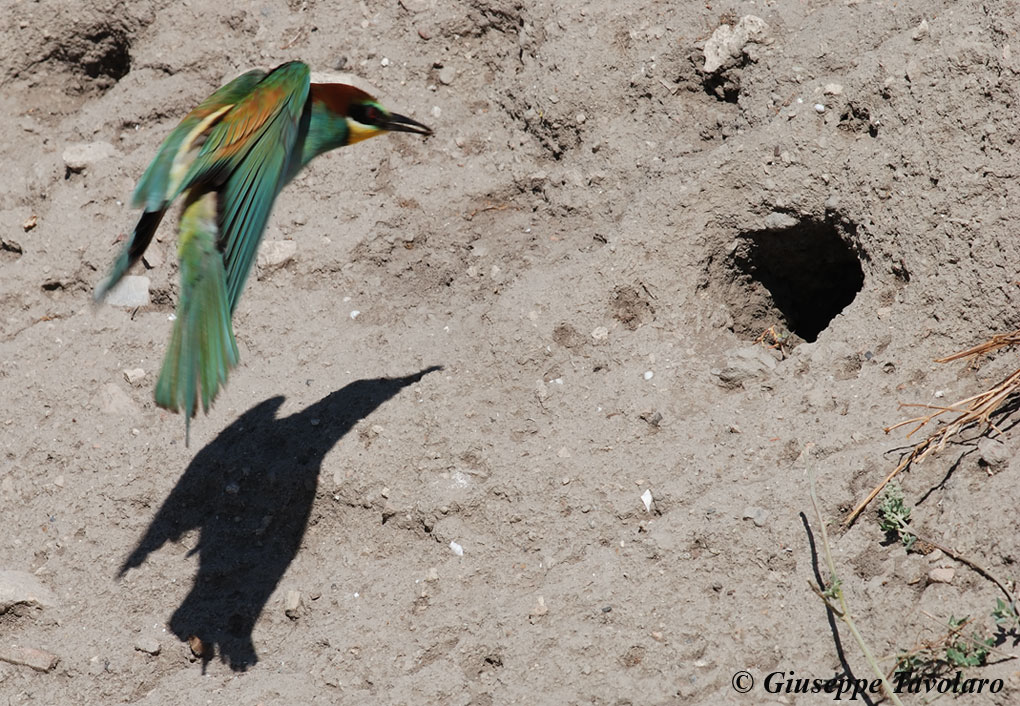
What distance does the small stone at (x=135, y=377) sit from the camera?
3.14 meters

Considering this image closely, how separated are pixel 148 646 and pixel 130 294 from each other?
114 cm

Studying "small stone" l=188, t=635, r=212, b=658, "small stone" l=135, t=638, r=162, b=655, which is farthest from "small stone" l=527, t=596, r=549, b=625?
"small stone" l=135, t=638, r=162, b=655

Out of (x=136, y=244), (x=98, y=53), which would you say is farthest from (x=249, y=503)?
(x=98, y=53)

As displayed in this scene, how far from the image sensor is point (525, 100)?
333 cm

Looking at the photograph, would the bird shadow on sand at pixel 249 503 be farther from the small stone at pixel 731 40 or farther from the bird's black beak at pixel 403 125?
the small stone at pixel 731 40

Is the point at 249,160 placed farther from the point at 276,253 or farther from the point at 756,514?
the point at 756,514

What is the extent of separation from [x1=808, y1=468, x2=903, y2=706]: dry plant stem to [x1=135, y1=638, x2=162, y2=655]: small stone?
1.59m

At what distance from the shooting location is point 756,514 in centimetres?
241

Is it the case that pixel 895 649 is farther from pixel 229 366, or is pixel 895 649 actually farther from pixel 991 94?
pixel 229 366

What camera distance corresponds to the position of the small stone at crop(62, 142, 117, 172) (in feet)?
11.7

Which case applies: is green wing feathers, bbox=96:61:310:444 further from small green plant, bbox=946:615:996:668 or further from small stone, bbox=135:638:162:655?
small green plant, bbox=946:615:996:668

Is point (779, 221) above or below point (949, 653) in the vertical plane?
above

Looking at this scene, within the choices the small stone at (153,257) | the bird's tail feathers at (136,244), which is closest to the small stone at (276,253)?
the small stone at (153,257)

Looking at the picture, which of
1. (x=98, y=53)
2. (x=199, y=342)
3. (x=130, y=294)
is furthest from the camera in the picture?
(x=98, y=53)
